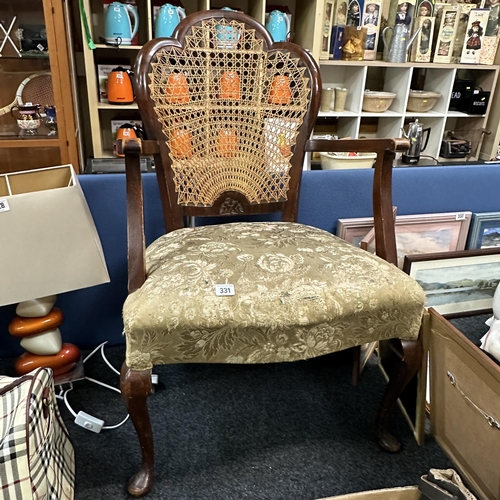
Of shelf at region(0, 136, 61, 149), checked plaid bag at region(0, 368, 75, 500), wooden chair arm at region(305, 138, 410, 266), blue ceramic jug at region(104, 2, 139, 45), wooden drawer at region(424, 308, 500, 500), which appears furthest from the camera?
blue ceramic jug at region(104, 2, 139, 45)

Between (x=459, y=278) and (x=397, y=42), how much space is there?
1.30m

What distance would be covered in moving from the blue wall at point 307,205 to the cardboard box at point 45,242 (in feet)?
0.57

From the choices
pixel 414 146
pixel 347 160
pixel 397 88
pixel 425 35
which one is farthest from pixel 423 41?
pixel 347 160

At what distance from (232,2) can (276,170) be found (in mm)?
1306

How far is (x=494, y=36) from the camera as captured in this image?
2275 millimetres

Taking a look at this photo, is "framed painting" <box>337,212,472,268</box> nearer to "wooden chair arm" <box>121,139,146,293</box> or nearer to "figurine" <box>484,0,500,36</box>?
"wooden chair arm" <box>121,139,146,293</box>

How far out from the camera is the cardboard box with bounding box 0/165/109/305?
1.01 metres

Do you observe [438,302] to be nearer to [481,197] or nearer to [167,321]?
[481,197]

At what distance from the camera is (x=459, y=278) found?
1.43 meters

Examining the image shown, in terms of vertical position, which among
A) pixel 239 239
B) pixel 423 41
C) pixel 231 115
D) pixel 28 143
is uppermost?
pixel 423 41

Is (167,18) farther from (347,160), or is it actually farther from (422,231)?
(422,231)

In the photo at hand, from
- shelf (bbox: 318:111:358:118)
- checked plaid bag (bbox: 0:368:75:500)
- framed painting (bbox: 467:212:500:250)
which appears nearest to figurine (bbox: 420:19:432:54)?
shelf (bbox: 318:111:358:118)

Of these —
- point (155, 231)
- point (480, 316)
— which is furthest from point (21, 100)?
point (480, 316)

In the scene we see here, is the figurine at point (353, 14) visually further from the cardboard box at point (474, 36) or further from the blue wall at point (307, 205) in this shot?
the blue wall at point (307, 205)
